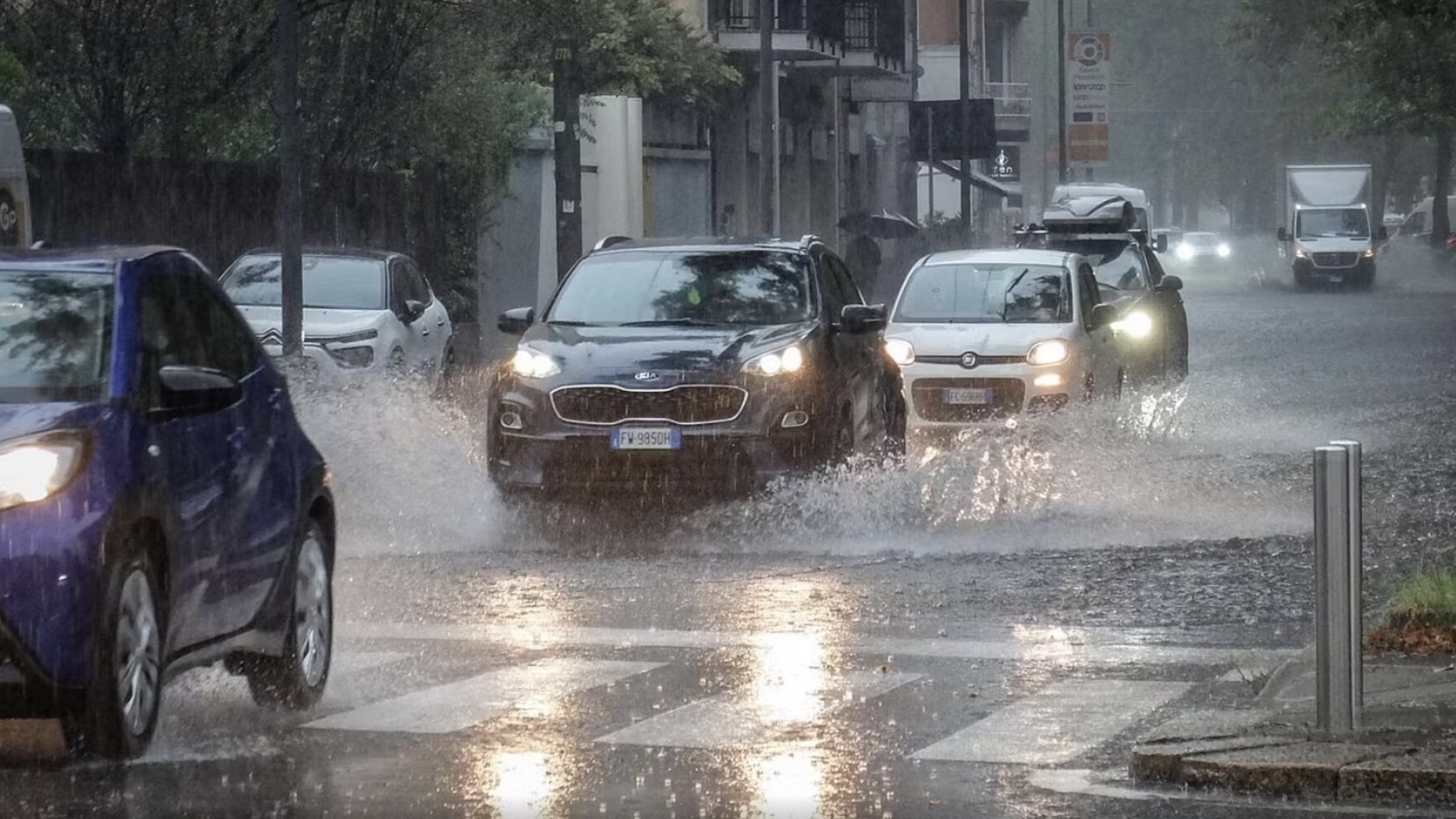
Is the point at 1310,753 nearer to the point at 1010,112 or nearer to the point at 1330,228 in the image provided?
the point at 1330,228

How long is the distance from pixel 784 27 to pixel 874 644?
1584 inches

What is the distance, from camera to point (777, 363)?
15078 mm

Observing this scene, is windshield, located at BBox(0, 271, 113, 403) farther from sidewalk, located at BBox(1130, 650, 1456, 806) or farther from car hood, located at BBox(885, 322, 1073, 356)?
car hood, located at BBox(885, 322, 1073, 356)

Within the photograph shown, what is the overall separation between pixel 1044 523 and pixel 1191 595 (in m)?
3.03

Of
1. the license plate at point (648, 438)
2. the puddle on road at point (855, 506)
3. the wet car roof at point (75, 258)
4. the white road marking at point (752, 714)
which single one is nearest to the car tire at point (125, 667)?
the wet car roof at point (75, 258)

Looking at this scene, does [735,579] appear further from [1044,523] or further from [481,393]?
[481,393]

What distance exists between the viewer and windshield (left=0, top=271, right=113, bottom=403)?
8.09 m

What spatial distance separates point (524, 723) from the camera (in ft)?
28.9

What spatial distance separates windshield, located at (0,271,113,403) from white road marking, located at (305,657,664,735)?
141 cm

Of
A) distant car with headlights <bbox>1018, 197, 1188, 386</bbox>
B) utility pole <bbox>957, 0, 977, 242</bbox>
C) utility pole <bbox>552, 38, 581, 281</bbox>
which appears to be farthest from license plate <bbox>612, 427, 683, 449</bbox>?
utility pole <bbox>957, 0, 977, 242</bbox>

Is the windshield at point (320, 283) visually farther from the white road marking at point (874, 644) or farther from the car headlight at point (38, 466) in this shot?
the car headlight at point (38, 466)

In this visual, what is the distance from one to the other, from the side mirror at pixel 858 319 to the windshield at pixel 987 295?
567 cm

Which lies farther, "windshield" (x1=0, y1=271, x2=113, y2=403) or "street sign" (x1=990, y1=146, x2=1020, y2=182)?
"street sign" (x1=990, y1=146, x2=1020, y2=182)

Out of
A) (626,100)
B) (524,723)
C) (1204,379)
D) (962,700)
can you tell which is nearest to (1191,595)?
(962,700)
